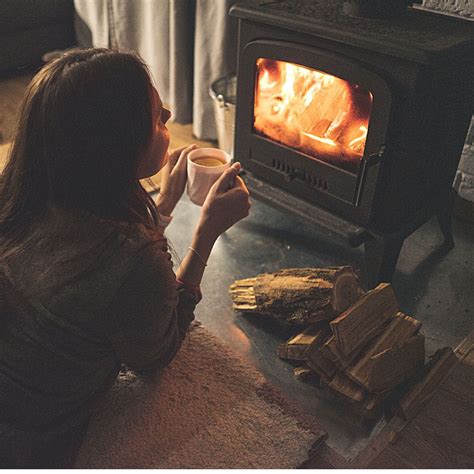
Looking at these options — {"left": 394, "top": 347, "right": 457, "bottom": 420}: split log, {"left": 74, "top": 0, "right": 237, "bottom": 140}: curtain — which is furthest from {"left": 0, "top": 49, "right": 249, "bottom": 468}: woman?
{"left": 74, "top": 0, "right": 237, "bottom": 140}: curtain

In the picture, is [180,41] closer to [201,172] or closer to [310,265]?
[310,265]

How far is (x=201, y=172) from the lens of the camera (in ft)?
4.22

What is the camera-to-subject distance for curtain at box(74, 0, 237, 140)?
227cm

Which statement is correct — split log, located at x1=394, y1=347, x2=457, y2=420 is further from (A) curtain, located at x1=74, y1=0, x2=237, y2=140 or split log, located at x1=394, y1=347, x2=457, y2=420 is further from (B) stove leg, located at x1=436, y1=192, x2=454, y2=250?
(A) curtain, located at x1=74, y1=0, x2=237, y2=140

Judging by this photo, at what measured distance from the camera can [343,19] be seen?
1494mm

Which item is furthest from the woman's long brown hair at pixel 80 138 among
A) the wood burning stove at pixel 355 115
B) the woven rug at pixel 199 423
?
the wood burning stove at pixel 355 115

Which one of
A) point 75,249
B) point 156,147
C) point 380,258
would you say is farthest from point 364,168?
point 75,249

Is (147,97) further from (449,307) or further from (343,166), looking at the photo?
(449,307)

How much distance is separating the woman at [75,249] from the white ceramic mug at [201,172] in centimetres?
26

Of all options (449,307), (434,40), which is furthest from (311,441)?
(434,40)

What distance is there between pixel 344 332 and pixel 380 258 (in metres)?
0.34

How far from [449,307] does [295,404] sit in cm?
58

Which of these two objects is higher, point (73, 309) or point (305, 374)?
point (73, 309)

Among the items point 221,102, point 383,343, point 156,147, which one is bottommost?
point 383,343
